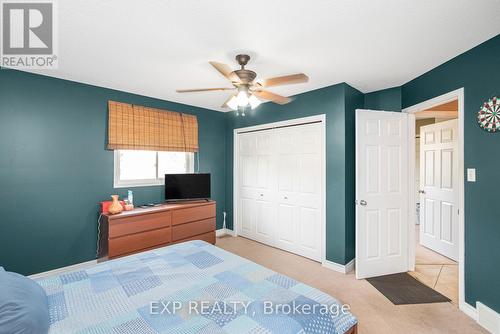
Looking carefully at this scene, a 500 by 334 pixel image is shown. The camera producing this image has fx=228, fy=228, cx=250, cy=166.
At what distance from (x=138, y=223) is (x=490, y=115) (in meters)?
3.94

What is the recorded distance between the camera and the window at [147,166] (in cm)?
350

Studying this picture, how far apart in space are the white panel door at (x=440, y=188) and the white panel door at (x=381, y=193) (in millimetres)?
898

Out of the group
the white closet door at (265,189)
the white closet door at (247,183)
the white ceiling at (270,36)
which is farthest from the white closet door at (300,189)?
the white ceiling at (270,36)

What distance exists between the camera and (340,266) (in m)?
3.06

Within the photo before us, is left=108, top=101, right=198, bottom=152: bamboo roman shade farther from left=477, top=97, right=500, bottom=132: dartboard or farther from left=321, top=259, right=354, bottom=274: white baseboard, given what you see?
left=477, top=97, right=500, bottom=132: dartboard

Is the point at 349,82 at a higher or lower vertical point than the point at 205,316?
higher

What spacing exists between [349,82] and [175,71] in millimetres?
2231

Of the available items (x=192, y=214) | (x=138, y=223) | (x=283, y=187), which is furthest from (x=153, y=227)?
(x=283, y=187)

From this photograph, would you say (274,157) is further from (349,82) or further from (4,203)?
(4,203)

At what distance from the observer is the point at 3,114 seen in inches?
102

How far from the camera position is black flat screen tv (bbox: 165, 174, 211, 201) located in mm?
3771

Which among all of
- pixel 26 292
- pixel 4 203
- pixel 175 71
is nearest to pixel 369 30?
pixel 175 71

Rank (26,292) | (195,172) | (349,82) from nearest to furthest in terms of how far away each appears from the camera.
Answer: (26,292), (349,82), (195,172)

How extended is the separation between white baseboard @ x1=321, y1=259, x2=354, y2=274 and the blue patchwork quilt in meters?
1.81
